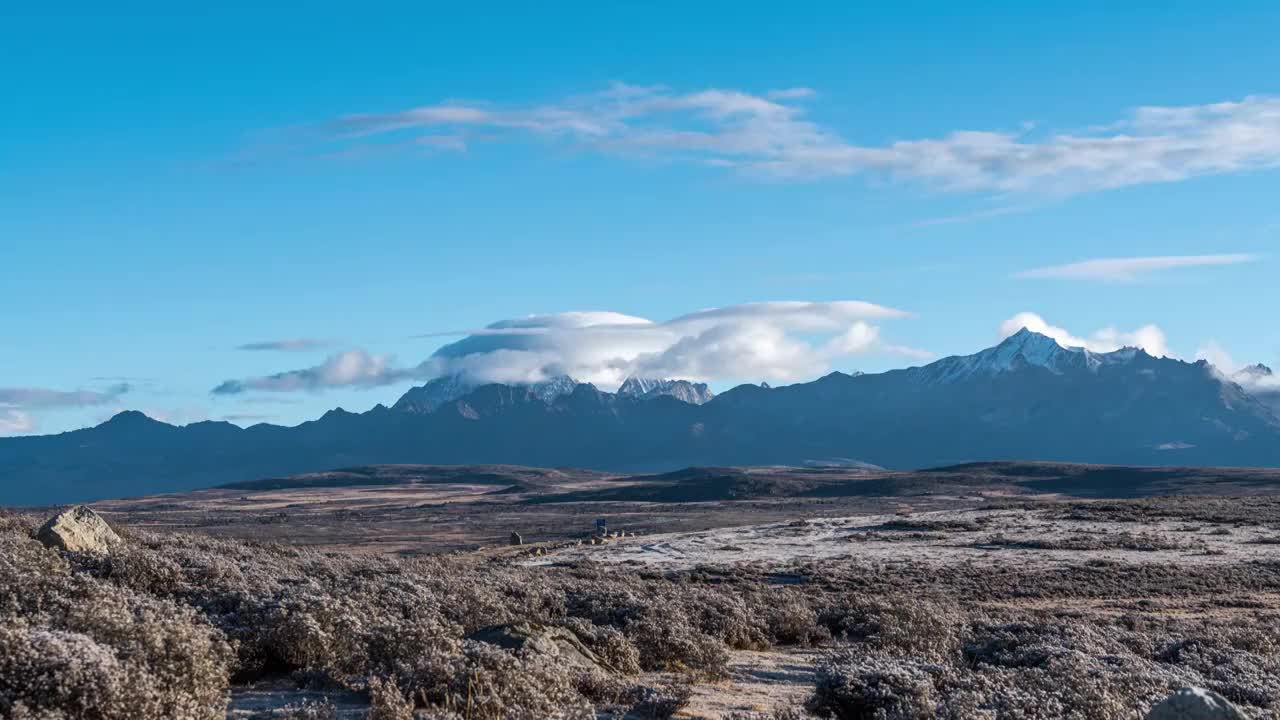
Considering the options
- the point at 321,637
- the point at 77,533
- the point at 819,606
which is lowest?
the point at 819,606

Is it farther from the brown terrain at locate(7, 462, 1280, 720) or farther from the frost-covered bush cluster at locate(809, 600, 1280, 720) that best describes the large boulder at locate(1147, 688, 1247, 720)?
the brown terrain at locate(7, 462, 1280, 720)

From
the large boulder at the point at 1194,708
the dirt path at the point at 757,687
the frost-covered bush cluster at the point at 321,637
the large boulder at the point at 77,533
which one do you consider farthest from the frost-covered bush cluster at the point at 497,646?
the large boulder at the point at 1194,708

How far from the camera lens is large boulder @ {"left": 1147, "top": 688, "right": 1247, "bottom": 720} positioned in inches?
327

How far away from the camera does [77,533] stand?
19125 mm

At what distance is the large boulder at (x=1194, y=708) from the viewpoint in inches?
327

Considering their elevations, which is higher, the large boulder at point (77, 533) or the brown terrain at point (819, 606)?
the large boulder at point (77, 533)

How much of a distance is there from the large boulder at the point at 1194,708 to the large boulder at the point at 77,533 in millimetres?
15079

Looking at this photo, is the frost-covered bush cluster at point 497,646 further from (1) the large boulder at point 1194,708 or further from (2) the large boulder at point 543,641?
(1) the large boulder at point 1194,708

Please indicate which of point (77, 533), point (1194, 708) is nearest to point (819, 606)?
point (77, 533)

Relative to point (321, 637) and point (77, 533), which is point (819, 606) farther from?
point (77, 533)

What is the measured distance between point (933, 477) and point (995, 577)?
87.0 meters

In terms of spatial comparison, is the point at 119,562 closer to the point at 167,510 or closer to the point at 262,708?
the point at 262,708

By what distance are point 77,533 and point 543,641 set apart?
36.3 feet

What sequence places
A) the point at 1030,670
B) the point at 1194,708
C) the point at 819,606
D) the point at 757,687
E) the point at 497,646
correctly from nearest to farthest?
the point at 1194,708 < the point at 497,646 < the point at 1030,670 < the point at 757,687 < the point at 819,606
